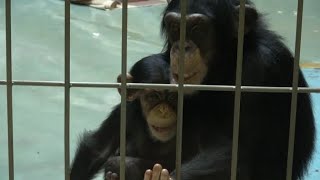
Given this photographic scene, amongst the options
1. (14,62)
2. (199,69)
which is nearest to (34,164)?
(199,69)

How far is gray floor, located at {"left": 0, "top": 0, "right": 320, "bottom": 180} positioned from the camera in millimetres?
3494

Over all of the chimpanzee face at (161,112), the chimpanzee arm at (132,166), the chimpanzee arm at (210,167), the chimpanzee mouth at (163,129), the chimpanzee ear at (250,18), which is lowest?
the chimpanzee arm at (132,166)

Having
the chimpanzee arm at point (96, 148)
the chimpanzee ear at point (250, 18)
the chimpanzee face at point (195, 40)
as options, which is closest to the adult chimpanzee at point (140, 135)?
the chimpanzee arm at point (96, 148)

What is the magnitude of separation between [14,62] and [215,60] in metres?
2.84

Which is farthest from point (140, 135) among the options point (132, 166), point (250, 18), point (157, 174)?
point (157, 174)

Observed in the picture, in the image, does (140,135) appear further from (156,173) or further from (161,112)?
(156,173)

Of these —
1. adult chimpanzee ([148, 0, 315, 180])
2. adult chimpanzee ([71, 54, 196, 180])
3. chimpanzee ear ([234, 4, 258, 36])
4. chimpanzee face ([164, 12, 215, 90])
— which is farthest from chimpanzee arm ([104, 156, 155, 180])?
chimpanzee ear ([234, 4, 258, 36])

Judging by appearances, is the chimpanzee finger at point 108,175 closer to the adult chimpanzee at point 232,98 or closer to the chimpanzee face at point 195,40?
the adult chimpanzee at point 232,98

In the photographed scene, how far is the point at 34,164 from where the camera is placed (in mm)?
3297

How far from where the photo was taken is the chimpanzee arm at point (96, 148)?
2.78 m

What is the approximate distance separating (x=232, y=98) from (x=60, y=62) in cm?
288

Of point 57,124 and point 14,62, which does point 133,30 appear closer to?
point 14,62

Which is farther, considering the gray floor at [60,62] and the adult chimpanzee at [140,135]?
the gray floor at [60,62]

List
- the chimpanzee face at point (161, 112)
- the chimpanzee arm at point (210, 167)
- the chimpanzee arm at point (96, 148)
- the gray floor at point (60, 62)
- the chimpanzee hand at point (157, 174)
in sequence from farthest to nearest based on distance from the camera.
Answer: the gray floor at point (60, 62) < the chimpanzee arm at point (96, 148) < the chimpanzee face at point (161, 112) < the chimpanzee arm at point (210, 167) < the chimpanzee hand at point (157, 174)
